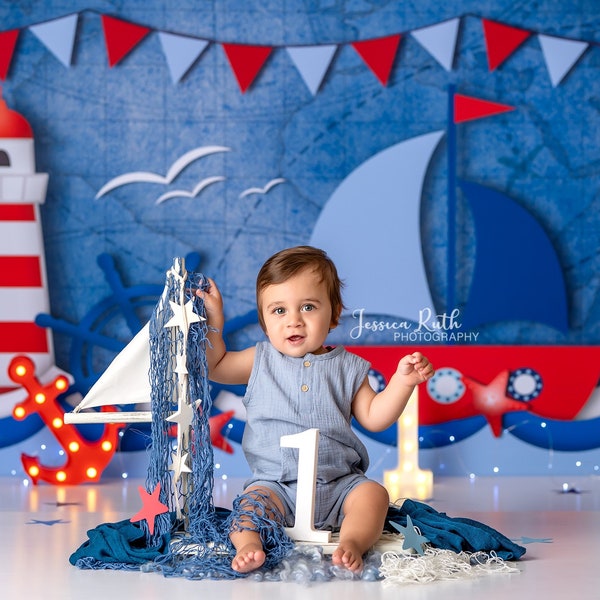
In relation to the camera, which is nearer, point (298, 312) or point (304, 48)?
point (298, 312)

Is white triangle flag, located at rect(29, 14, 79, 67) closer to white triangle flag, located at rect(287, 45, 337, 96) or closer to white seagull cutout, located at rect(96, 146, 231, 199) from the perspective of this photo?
white seagull cutout, located at rect(96, 146, 231, 199)

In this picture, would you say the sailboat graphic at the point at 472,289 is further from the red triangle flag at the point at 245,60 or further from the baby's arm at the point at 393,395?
the baby's arm at the point at 393,395

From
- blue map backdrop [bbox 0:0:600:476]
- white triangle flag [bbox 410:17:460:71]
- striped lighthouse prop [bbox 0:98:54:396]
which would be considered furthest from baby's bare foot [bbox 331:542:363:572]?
white triangle flag [bbox 410:17:460:71]

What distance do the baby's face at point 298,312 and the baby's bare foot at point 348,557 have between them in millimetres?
468

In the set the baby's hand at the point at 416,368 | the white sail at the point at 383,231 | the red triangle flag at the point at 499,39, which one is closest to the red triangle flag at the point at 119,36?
the white sail at the point at 383,231

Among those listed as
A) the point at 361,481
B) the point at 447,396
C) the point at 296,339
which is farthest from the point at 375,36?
the point at 361,481

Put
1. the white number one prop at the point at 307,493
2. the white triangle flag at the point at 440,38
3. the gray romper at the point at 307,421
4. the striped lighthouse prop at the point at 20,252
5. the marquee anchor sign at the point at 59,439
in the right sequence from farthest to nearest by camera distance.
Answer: the white triangle flag at the point at 440,38 → the striped lighthouse prop at the point at 20,252 → the marquee anchor sign at the point at 59,439 → the gray romper at the point at 307,421 → the white number one prop at the point at 307,493

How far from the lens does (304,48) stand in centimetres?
355

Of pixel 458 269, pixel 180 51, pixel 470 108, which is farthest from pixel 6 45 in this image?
pixel 458 269

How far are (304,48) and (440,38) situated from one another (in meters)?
0.48

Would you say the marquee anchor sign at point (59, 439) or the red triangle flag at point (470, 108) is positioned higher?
the red triangle flag at point (470, 108)

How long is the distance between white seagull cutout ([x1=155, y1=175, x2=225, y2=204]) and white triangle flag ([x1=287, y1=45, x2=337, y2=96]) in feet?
1.51

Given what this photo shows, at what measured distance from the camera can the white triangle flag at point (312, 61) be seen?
11.6 feet

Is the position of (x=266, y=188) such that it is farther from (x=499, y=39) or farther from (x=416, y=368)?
(x=416, y=368)
